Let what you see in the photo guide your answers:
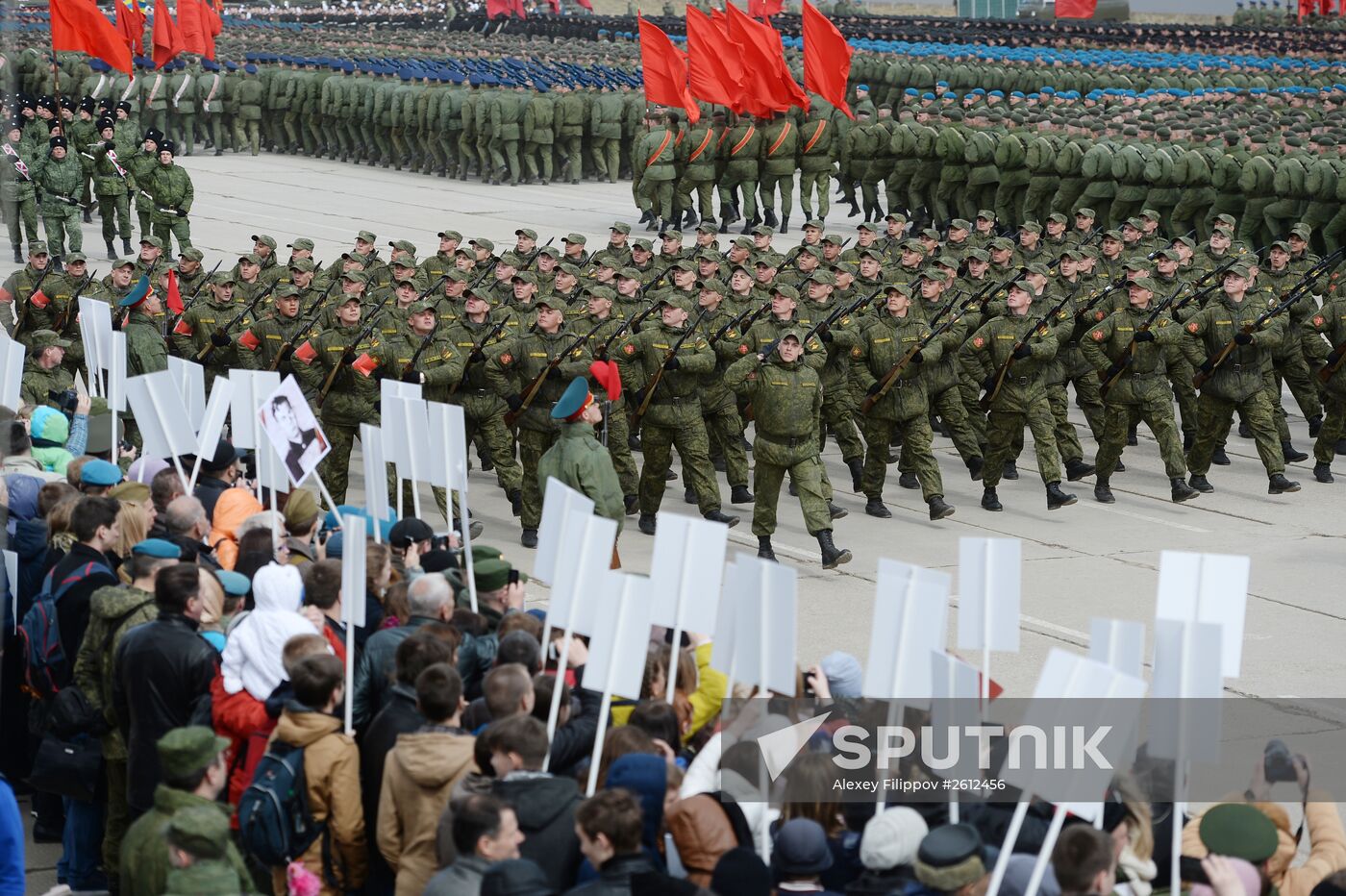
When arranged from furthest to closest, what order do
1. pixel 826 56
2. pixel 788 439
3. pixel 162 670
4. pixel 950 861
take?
pixel 826 56, pixel 788 439, pixel 162 670, pixel 950 861

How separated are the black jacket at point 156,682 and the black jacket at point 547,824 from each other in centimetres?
168

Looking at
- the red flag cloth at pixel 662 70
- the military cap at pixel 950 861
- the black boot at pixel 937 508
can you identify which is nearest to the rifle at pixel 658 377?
the black boot at pixel 937 508

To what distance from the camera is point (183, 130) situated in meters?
34.2

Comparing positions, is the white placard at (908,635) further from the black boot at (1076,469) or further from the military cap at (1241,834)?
the black boot at (1076,469)

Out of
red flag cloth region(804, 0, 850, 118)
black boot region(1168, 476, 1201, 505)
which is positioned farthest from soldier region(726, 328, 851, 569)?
red flag cloth region(804, 0, 850, 118)

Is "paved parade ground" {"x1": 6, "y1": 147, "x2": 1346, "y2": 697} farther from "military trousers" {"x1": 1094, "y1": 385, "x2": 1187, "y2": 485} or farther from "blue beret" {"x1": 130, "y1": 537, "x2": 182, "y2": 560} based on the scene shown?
"blue beret" {"x1": 130, "y1": 537, "x2": 182, "y2": 560}

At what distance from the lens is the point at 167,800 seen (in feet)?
18.6

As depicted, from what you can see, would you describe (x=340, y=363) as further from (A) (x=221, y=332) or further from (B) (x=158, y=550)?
(B) (x=158, y=550)

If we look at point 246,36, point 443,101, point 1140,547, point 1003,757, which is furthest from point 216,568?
point 246,36

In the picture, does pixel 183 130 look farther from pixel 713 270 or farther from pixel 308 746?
pixel 308 746

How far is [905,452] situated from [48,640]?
7.34 meters

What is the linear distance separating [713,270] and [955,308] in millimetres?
1742

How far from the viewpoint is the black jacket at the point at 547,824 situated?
215 inches

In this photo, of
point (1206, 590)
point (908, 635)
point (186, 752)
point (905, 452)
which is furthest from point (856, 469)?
point (186, 752)
